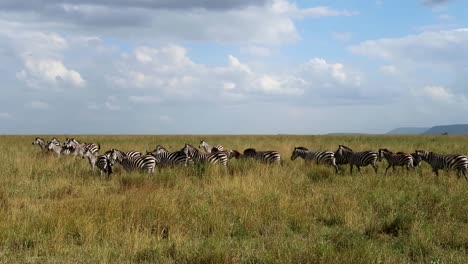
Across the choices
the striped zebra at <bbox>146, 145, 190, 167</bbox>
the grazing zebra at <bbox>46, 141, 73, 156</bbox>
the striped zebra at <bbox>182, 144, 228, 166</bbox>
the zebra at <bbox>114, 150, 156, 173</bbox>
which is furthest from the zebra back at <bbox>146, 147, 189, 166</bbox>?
the grazing zebra at <bbox>46, 141, 73, 156</bbox>

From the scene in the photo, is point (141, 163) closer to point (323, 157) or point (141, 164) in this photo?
point (141, 164)

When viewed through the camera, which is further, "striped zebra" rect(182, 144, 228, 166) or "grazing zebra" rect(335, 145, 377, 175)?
"grazing zebra" rect(335, 145, 377, 175)

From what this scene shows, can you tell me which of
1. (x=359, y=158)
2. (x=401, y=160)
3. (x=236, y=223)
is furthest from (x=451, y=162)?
(x=236, y=223)

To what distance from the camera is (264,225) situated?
8625 millimetres

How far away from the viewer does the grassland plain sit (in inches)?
262

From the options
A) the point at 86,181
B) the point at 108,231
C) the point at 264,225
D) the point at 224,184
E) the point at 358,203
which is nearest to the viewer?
the point at 108,231

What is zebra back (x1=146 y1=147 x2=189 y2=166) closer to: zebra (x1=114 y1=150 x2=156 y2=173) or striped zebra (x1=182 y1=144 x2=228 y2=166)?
Result: striped zebra (x1=182 y1=144 x2=228 y2=166)

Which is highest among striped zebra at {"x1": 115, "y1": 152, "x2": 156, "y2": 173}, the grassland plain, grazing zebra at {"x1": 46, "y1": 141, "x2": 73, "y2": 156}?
grazing zebra at {"x1": 46, "y1": 141, "x2": 73, "y2": 156}

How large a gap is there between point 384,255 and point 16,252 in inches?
215

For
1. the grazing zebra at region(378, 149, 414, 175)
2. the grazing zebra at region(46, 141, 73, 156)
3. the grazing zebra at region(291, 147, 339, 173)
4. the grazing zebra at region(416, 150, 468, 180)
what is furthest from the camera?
the grazing zebra at region(46, 141, 73, 156)

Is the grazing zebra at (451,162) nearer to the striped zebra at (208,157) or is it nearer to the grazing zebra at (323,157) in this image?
the grazing zebra at (323,157)

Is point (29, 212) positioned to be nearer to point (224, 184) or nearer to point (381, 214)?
point (224, 184)

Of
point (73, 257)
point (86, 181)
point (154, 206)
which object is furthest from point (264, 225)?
point (86, 181)

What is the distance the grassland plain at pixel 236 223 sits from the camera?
6.66m
